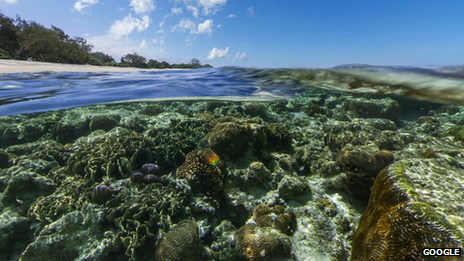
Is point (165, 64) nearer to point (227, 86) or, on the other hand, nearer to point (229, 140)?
point (227, 86)

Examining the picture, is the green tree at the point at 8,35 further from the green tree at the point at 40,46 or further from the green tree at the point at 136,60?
the green tree at the point at 136,60

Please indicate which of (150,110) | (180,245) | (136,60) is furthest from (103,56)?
(180,245)

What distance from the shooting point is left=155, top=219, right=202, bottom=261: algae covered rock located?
11.0 feet

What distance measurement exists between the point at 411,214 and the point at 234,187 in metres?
3.57

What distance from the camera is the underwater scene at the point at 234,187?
2811mm

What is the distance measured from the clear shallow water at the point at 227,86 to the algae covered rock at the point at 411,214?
6905 millimetres

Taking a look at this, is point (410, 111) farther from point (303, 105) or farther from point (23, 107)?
point (23, 107)

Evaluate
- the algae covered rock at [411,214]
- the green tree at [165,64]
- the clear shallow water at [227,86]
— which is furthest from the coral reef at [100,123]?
the green tree at [165,64]

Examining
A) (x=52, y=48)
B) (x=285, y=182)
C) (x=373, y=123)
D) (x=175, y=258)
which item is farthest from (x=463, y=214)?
(x=52, y=48)

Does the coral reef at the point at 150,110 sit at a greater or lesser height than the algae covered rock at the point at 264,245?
greater

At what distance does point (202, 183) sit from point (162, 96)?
7.37 m

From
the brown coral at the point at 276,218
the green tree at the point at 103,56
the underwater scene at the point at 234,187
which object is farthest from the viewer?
the green tree at the point at 103,56

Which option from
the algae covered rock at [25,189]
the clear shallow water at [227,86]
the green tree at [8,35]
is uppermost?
the green tree at [8,35]

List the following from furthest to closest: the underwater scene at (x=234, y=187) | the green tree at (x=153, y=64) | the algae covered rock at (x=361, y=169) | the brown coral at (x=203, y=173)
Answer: the green tree at (x=153, y=64) → the brown coral at (x=203, y=173) → the algae covered rock at (x=361, y=169) → the underwater scene at (x=234, y=187)
